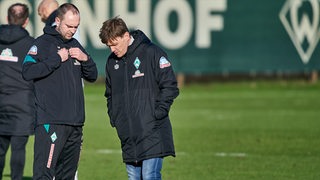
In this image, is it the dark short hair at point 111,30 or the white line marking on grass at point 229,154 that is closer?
the dark short hair at point 111,30

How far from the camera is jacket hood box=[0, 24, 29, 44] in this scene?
11.2 m

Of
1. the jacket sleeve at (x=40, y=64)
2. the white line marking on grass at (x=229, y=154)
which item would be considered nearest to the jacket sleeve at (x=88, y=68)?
the jacket sleeve at (x=40, y=64)

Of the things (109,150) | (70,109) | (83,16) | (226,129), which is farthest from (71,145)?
(83,16)

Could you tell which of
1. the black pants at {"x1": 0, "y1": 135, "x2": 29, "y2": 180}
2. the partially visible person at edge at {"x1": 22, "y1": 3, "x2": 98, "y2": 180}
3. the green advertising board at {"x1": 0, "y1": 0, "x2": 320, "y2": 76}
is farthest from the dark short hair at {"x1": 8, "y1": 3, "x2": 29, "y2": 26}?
the green advertising board at {"x1": 0, "y1": 0, "x2": 320, "y2": 76}

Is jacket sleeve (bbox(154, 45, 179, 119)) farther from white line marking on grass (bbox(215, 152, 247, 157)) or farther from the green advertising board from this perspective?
the green advertising board

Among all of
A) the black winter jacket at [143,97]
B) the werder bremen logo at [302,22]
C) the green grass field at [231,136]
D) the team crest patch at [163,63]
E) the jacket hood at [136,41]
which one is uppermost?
the jacket hood at [136,41]

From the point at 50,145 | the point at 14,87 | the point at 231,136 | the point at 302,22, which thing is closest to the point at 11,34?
the point at 14,87

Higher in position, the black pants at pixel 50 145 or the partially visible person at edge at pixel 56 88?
the partially visible person at edge at pixel 56 88

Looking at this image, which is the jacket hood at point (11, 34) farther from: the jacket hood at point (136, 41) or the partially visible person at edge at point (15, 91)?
the jacket hood at point (136, 41)

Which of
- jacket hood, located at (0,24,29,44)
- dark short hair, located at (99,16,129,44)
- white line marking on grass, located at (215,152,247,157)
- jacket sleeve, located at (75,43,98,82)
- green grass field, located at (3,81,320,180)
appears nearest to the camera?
dark short hair, located at (99,16,129,44)

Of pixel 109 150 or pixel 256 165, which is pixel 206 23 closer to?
pixel 109 150

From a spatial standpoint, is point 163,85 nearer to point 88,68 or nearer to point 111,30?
point 111,30

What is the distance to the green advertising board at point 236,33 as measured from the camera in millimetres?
27656

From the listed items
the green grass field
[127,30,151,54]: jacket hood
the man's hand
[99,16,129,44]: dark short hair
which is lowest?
the green grass field
